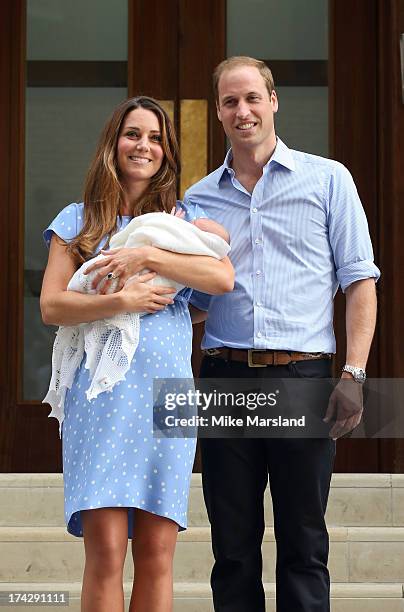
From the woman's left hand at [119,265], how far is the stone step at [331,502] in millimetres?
1686

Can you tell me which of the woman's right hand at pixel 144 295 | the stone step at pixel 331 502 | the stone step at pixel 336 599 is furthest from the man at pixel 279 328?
the stone step at pixel 331 502

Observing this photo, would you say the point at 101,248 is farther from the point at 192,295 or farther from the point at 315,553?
the point at 315,553

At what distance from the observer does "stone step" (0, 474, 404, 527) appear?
448cm

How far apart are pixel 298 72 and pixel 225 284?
2168 mm

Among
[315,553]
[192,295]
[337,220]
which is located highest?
[337,220]

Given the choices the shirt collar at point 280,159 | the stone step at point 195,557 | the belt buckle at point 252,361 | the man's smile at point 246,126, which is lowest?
the stone step at point 195,557

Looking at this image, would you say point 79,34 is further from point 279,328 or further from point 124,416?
point 124,416

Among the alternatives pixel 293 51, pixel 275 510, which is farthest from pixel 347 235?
pixel 293 51

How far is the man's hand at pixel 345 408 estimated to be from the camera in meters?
3.20

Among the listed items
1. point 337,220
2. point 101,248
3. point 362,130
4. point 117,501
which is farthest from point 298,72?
point 117,501

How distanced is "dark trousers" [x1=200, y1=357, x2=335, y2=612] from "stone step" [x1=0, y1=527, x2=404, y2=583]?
95 cm

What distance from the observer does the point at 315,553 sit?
3.20 m

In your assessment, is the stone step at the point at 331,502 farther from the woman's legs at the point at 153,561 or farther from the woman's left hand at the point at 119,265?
the woman's left hand at the point at 119,265

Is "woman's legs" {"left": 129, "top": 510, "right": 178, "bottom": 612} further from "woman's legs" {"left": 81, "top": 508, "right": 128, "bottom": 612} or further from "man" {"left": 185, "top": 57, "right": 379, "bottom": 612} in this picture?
"man" {"left": 185, "top": 57, "right": 379, "bottom": 612}
